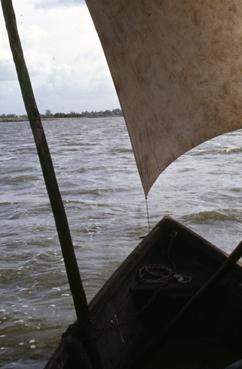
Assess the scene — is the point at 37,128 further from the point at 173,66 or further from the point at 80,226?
the point at 80,226

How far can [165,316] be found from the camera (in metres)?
5.05

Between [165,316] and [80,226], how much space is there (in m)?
7.76

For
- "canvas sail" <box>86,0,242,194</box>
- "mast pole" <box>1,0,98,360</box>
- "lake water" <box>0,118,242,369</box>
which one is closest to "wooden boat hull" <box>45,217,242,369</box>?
"mast pole" <box>1,0,98,360</box>

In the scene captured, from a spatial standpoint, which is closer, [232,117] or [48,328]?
[232,117]

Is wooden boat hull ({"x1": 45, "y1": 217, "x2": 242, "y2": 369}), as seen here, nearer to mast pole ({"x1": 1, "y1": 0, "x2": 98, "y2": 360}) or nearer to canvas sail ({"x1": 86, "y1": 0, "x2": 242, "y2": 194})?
mast pole ({"x1": 1, "y1": 0, "x2": 98, "y2": 360})

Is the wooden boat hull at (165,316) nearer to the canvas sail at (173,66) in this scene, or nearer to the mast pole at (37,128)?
the mast pole at (37,128)

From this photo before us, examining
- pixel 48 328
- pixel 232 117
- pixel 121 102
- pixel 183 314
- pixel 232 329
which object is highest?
pixel 121 102

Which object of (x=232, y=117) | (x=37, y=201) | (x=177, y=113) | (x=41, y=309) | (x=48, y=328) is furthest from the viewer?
(x=37, y=201)

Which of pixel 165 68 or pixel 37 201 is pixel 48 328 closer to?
pixel 165 68

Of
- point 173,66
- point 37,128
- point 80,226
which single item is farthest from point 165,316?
point 80,226

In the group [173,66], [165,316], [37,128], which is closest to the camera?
[37,128]

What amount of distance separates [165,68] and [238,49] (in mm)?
687

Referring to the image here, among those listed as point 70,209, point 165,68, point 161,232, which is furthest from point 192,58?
point 70,209

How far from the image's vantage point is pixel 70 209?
15.0 m
